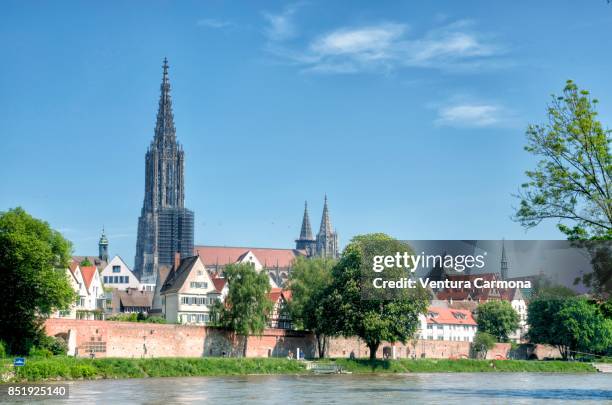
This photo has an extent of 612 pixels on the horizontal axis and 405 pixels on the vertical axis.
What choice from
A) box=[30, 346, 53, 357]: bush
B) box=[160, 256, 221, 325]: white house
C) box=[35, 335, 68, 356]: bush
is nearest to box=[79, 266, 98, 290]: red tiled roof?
box=[160, 256, 221, 325]: white house

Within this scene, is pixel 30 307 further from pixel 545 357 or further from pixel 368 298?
pixel 545 357

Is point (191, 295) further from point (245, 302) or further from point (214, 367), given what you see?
point (214, 367)

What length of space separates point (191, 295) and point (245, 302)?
2530 cm

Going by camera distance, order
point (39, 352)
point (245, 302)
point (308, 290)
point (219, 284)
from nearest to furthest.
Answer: point (39, 352)
point (245, 302)
point (308, 290)
point (219, 284)

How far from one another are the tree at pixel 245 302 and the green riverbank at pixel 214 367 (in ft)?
20.0

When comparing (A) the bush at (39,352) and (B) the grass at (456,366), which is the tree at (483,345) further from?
(A) the bush at (39,352)

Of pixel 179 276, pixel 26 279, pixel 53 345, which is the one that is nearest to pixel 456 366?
pixel 179 276

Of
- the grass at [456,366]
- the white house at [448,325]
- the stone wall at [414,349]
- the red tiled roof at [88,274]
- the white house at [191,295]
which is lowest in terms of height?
the grass at [456,366]

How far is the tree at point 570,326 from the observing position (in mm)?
105562

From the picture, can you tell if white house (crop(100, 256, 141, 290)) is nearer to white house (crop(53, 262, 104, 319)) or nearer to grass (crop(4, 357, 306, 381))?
white house (crop(53, 262, 104, 319))

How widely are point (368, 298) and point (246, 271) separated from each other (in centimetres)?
1292

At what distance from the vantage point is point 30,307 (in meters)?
65.9

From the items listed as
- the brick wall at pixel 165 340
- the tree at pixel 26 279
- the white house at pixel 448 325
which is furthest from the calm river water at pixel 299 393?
the white house at pixel 448 325

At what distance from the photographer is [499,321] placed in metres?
125
